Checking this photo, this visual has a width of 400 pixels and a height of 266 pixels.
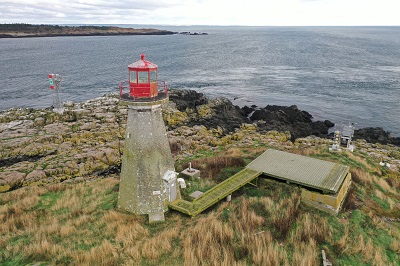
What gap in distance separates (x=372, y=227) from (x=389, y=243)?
0.83 meters

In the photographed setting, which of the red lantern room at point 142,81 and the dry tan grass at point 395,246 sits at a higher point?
the red lantern room at point 142,81

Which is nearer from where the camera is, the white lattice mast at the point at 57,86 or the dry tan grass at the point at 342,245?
the dry tan grass at the point at 342,245

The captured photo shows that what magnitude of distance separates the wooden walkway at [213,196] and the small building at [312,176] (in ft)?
2.78

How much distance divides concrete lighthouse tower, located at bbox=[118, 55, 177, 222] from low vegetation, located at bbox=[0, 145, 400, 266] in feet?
1.99

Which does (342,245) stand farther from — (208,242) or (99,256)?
(99,256)

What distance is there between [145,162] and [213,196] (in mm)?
2907

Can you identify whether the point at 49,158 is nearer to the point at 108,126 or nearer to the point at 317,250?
the point at 108,126

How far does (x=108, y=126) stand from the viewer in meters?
25.1

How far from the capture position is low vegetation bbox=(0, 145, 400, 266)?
8.30m

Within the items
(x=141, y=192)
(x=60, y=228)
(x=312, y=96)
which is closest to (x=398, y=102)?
(x=312, y=96)

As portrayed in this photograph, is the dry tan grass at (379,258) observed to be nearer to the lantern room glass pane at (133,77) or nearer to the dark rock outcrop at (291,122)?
the lantern room glass pane at (133,77)

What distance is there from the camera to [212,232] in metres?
9.16

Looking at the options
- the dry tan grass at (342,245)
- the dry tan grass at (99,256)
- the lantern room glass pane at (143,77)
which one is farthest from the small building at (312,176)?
the dry tan grass at (99,256)

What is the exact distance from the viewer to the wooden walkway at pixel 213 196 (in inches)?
419
